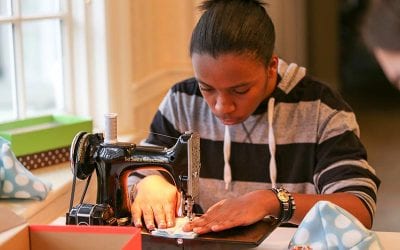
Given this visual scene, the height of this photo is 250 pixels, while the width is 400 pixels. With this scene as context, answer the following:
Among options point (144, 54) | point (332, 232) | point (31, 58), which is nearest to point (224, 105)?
point (332, 232)

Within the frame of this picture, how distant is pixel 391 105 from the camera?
6141 mm

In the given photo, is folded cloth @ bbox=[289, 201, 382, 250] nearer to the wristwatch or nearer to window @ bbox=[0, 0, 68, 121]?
the wristwatch

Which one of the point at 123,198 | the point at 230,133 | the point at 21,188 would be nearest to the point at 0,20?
the point at 21,188

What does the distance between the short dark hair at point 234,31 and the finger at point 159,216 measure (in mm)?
383

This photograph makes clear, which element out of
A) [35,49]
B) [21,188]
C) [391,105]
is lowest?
[391,105]

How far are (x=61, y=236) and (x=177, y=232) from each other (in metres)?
0.32

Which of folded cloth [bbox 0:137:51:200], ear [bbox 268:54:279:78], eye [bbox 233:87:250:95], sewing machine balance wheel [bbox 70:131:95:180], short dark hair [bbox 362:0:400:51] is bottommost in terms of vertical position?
Result: folded cloth [bbox 0:137:51:200]

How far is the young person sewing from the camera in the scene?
1721 mm

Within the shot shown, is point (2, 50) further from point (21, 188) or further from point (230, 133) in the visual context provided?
point (230, 133)

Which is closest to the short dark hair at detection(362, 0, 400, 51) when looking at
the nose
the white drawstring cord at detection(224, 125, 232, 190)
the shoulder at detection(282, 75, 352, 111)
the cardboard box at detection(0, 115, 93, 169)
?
the nose

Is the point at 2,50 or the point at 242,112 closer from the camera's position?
the point at 242,112

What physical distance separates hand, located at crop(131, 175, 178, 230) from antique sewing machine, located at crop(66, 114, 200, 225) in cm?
4

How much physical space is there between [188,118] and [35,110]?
706mm

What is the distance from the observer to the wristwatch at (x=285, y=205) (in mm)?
1704
